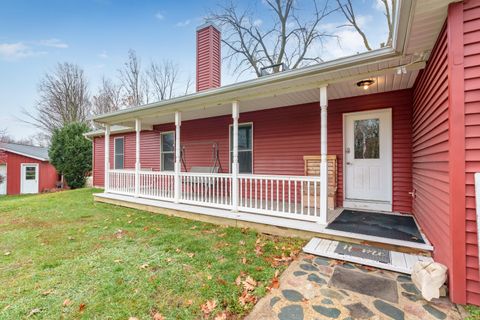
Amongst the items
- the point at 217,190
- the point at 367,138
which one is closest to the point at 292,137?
the point at 367,138

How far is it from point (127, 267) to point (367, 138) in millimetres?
4747

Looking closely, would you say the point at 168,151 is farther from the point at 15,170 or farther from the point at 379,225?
the point at 15,170

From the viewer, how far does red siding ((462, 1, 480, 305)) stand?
193 cm

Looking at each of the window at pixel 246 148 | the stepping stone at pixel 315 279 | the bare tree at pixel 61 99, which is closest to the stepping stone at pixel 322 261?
the stepping stone at pixel 315 279

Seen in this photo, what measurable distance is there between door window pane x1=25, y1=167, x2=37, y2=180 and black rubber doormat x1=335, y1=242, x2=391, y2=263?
797 inches

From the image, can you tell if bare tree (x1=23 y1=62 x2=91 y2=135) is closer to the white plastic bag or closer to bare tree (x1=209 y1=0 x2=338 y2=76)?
bare tree (x1=209 y1=0 x2=338 y2=76)

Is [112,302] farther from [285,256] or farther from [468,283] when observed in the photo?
[468,283]

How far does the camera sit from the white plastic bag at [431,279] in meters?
1.99

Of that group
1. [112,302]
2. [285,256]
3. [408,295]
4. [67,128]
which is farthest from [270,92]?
[67,128]

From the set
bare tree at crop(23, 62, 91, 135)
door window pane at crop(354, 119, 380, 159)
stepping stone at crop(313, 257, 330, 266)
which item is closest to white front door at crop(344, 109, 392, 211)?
door window pane at crop(354, 119, 380, 159)

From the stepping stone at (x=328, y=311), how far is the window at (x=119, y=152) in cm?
987

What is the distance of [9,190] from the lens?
15031 millimetres

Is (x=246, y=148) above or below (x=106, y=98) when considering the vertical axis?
below

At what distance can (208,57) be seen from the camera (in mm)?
6879
